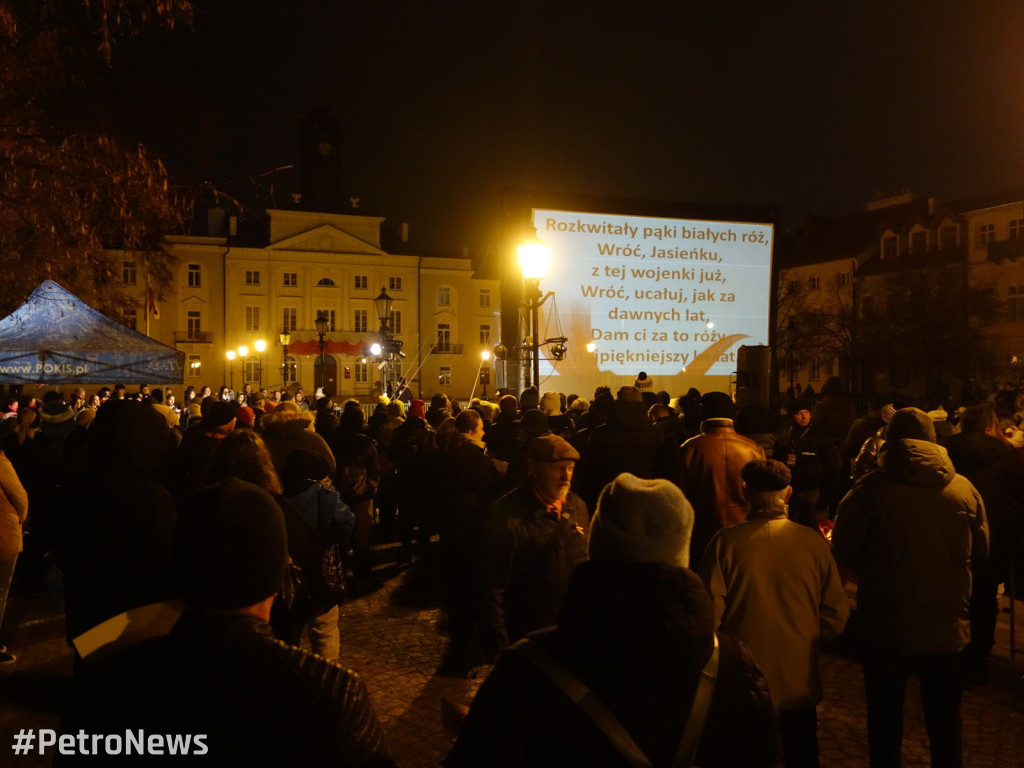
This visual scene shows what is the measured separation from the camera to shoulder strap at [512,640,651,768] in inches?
60.3

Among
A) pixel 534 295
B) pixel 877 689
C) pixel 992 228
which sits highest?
pixel 992 228

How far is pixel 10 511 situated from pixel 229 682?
4999 millimetres

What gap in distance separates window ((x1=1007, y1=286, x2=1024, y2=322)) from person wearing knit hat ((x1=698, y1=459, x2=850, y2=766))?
4352cm

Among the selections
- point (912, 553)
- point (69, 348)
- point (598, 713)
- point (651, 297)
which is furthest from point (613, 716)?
point (651, 297)

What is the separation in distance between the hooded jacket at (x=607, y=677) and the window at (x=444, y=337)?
6161 cm

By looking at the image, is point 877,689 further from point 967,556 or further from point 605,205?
point 605,205

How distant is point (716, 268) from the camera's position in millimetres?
18984

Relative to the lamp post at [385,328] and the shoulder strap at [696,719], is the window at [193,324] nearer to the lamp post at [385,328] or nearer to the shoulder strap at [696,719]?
the lamp post at [385,328]

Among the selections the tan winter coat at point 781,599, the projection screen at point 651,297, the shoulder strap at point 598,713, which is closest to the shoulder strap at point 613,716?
the shoulder strap at point 598,713

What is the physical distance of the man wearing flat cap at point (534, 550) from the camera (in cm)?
377

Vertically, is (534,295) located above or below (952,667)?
above

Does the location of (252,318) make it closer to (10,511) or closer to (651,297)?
(651,297)

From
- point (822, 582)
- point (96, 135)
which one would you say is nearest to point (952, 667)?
point (822, 582)

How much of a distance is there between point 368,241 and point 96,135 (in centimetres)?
5619
